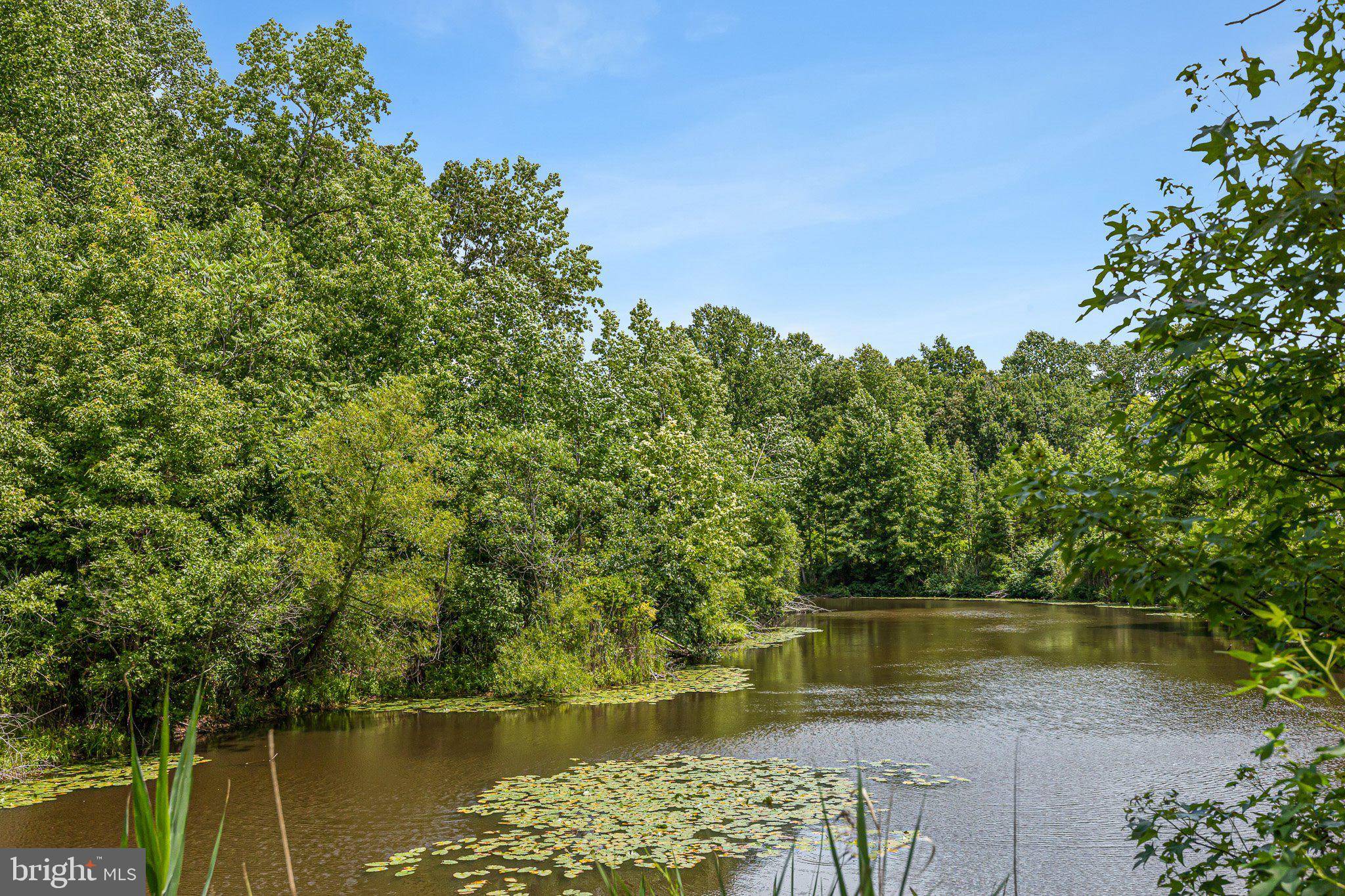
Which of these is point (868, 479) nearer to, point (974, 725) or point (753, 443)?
point (753, 443)

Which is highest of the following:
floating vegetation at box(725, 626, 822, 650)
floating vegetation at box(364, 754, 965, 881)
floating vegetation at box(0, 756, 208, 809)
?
floating vegetation at box(0, 756, 208, 809)

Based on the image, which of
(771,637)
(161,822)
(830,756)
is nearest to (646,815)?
(830,756)

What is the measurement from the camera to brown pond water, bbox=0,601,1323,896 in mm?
8000

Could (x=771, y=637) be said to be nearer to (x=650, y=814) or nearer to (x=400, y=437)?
(x=400, y=437)

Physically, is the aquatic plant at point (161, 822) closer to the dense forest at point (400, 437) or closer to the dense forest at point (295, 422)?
the dense forest at point (400, 437)

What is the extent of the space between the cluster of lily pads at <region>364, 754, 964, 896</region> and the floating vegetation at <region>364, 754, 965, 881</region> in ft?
0.05

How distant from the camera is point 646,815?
912 cm

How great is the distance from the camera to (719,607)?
21.3 m

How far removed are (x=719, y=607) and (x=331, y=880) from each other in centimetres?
1422

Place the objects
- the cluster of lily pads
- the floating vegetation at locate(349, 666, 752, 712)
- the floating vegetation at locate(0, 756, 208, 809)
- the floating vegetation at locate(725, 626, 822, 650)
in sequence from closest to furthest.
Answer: the cluster of lily pads < the floating vegetation at locate(0, 756, 208, 809) < the floating vegetation at locate(349, 666, 752, 712) < the floating vegetation at locate(725, 626, 822, 650)

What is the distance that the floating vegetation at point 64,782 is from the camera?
10.3 meters

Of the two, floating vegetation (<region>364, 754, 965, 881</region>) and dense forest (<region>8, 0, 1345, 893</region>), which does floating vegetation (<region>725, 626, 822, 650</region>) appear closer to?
dense forest (<region>8, 0, 1345, 893</region>)

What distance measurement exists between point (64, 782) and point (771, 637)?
Result: 20.2 m

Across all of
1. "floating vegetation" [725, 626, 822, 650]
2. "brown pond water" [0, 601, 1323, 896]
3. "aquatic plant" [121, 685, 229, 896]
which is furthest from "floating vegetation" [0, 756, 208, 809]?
"floating vegetation" [725, 626, 822, 650]
